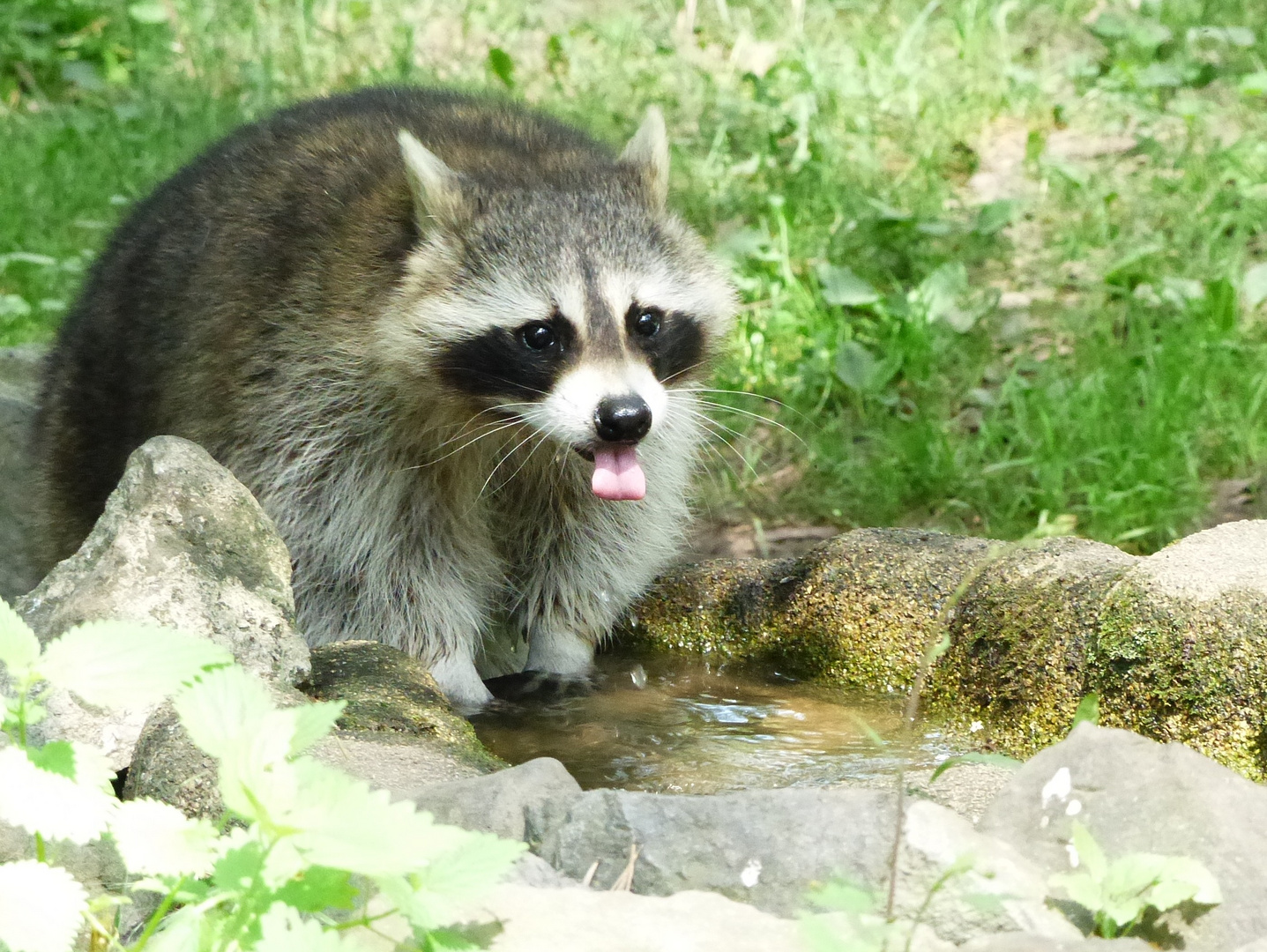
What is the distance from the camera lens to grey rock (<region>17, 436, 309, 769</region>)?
2.26m

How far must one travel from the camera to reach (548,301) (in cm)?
295

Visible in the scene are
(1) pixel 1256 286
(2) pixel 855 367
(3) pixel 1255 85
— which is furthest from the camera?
(3) pixel 1255 85

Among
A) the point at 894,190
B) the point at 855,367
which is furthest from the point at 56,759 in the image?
the point at 894,190

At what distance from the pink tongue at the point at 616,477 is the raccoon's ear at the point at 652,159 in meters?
0.65

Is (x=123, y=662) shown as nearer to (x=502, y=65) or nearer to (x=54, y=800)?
(x=54, y=800)

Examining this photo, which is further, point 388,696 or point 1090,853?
point 388,696

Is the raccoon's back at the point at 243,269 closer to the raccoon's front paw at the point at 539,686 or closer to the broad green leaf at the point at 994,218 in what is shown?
the raccoon's front paw at the point at 539,686

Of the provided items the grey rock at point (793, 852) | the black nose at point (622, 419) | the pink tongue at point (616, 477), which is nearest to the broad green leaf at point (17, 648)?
the grey rock at point (793, 852)

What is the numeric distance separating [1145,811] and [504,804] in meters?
0.72

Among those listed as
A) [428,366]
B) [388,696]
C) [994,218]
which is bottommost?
[388,696]

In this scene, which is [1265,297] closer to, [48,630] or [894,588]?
[894,588]

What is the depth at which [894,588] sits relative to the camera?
3027 millimetres

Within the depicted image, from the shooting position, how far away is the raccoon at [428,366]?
9.83ft

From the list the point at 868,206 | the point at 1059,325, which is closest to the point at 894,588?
the point at 1059,325
